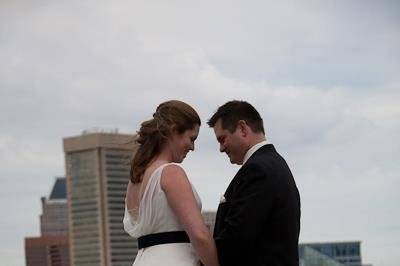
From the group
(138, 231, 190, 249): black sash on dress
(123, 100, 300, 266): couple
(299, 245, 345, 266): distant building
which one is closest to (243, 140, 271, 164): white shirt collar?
(123, 100, 300, 266): couple

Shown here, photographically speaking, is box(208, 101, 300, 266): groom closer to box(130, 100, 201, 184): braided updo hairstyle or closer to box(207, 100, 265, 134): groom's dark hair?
box(207, 100, 265, 134): groom's dark hair

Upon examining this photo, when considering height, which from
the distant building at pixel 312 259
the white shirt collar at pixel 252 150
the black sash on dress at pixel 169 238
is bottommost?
the black sash on dress at pixel 169 238

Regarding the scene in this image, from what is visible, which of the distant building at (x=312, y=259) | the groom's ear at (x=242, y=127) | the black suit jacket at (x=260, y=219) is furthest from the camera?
the distant building at (x=312, y=259)

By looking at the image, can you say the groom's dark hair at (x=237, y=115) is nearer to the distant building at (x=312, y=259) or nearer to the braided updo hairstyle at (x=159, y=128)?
the braided updo hairstyle at (x=159, y=128)

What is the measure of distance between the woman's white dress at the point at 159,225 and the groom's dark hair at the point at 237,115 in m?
0.43

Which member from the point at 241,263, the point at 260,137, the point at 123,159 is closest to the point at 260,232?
the point at 241,263

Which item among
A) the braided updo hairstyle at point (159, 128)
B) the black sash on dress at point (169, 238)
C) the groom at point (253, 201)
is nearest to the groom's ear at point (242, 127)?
the groom at point (253, 201)

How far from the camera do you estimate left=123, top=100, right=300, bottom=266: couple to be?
5.83 metres

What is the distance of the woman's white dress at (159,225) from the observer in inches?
235

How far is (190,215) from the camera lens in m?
5.84

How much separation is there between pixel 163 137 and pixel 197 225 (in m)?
0.59

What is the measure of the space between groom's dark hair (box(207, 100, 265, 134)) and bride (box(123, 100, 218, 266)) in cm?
16

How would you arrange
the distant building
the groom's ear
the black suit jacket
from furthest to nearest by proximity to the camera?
the distant building, the groom's ear, the black suit jacket

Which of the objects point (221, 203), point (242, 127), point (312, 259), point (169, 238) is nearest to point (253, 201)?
point (221, 203)
